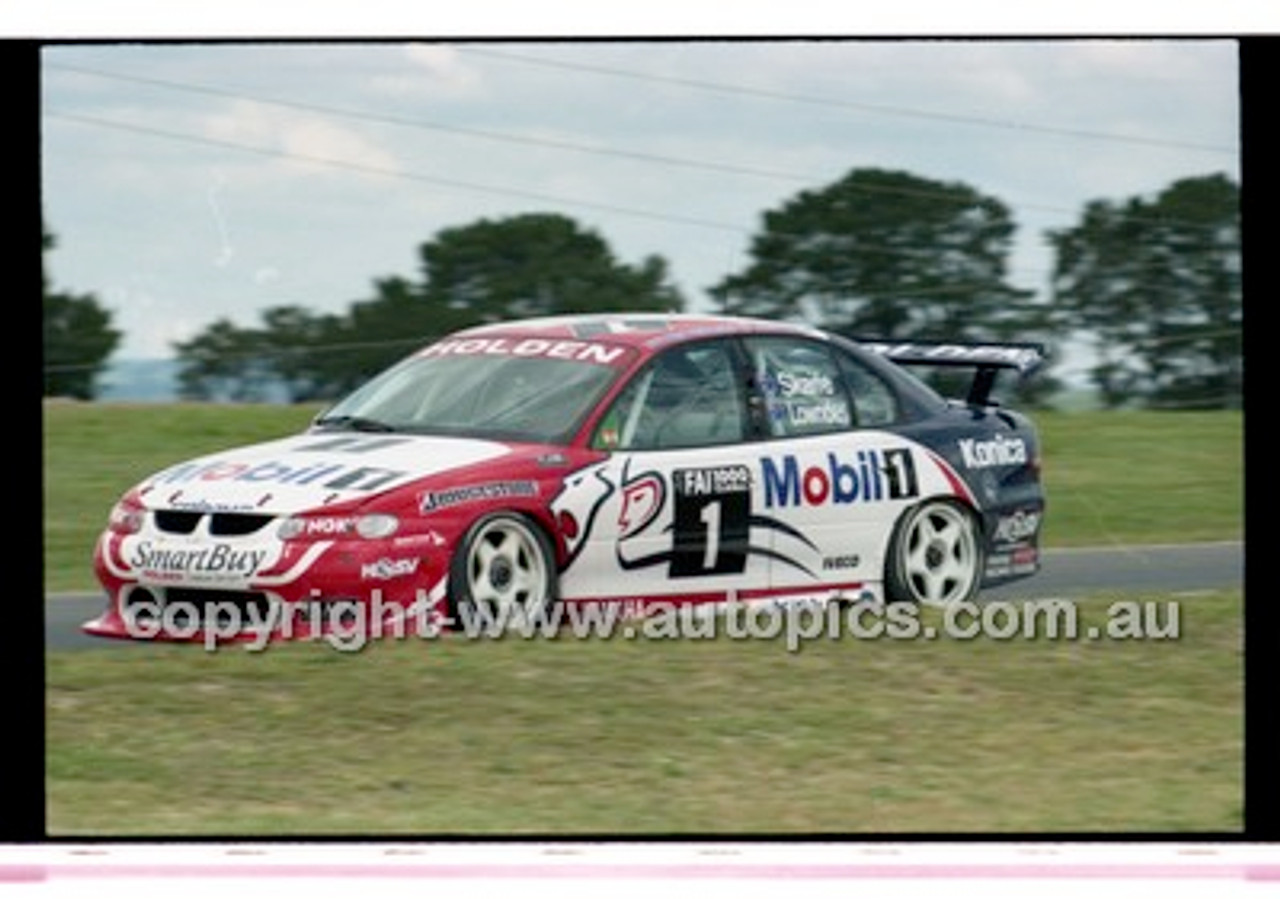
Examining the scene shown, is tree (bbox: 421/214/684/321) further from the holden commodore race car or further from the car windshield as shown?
the car windshield

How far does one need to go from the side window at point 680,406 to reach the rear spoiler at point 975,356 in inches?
26.9

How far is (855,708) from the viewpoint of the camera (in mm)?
10430

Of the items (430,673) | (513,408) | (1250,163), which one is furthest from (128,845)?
(1250,163)

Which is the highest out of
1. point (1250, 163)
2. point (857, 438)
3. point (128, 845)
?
point (1250, 163)

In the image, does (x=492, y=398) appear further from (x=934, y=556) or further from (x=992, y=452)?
(x=992, y=452)

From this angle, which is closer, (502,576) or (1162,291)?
(502,576)

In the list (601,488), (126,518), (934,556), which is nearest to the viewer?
(126,518)

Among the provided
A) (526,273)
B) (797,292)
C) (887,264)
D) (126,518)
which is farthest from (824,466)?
(126,518)

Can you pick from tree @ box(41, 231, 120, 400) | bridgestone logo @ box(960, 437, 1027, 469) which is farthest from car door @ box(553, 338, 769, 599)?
tree @ box(41, 231, 120, 400)

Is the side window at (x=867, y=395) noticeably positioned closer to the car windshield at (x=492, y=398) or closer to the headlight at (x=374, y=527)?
the car windshield at (x=492, y=398)

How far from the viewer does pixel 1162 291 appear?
1330 cm

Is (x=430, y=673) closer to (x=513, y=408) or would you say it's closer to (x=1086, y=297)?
(x=513, y=408)

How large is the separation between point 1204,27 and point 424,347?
153 inches

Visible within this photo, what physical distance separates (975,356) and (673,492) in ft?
4.83
